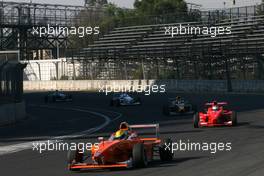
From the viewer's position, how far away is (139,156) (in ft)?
47.0

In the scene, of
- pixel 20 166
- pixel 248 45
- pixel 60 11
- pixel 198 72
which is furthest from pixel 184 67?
pixel 20 166

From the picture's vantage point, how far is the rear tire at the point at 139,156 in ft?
46.9

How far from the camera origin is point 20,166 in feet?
51.9

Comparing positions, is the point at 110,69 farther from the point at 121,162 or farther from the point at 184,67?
the point at 121,162

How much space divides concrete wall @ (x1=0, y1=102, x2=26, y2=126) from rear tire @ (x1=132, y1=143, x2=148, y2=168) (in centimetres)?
1717

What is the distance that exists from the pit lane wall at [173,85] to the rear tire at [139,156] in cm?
3980

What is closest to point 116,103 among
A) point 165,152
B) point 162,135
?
point 162,135

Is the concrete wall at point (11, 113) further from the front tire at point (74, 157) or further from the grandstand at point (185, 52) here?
the grandstand at point (185, 52)

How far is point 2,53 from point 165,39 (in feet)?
121

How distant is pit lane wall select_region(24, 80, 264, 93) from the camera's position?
54562 mm

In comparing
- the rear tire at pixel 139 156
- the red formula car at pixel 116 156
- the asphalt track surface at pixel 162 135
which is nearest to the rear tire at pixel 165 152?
the asphalt track surface at pixel 162 135

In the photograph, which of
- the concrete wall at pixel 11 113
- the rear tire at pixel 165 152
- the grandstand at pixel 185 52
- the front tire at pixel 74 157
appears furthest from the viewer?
the grandstand at pixel 185 52

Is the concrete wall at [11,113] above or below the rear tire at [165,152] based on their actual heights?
below

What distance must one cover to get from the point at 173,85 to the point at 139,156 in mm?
47168
